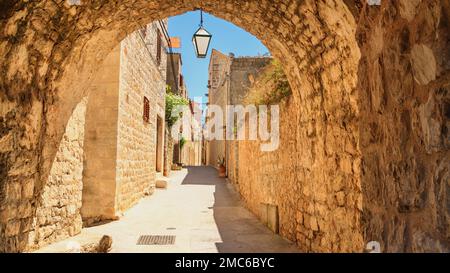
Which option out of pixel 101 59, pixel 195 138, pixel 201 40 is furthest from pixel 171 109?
pixel 195 138

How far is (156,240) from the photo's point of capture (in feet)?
17.5

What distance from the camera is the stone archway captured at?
3.05m

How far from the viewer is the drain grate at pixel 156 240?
5.16 metres

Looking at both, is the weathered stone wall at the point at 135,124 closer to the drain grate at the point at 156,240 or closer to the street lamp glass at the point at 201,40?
the drain grate at the point at 156,240

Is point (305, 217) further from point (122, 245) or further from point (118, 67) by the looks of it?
point (118, 67)

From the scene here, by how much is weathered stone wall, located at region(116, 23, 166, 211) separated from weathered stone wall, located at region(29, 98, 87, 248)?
177 cm

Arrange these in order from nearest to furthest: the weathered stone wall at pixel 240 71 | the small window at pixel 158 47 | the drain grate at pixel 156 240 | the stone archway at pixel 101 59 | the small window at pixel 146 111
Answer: the stone archway at pixel 101 59
the drain grate at pixel 156 240
the small window at pixel 146 111
the small window at pixel 158 47
the weathered stone wall at pixel 240 71

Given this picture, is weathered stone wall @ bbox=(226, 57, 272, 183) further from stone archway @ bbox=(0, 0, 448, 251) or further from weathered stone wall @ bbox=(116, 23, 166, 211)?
stone archway @ bbox=(0, 0, 448, 251)

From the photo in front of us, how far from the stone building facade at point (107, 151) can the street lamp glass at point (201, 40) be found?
1.99 metres

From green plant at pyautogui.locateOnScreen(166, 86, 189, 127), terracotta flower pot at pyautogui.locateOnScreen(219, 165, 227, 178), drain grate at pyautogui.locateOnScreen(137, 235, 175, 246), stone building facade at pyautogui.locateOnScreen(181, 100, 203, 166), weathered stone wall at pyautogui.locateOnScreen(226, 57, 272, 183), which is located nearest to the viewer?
drain grate at pyautogui.locateOnScreen(137, 235, 175, 246)

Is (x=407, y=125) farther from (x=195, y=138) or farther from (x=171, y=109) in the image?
(x=195, y=138)

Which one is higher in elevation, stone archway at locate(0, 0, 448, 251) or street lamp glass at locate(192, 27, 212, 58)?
street lamp glass at locate(192, 27, 212, 58)

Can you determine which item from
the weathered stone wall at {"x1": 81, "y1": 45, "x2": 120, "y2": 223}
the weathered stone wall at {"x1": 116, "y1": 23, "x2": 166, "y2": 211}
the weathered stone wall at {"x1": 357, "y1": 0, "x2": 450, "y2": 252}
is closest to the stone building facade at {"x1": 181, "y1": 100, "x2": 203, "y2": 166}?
the weathered stone wall at {"x1": 116, "y1": 23, "x2": 166, "y2": 211}

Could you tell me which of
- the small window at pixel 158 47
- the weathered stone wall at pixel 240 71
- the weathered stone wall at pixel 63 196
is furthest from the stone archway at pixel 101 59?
the weathered stone wall at pixel 240 71
